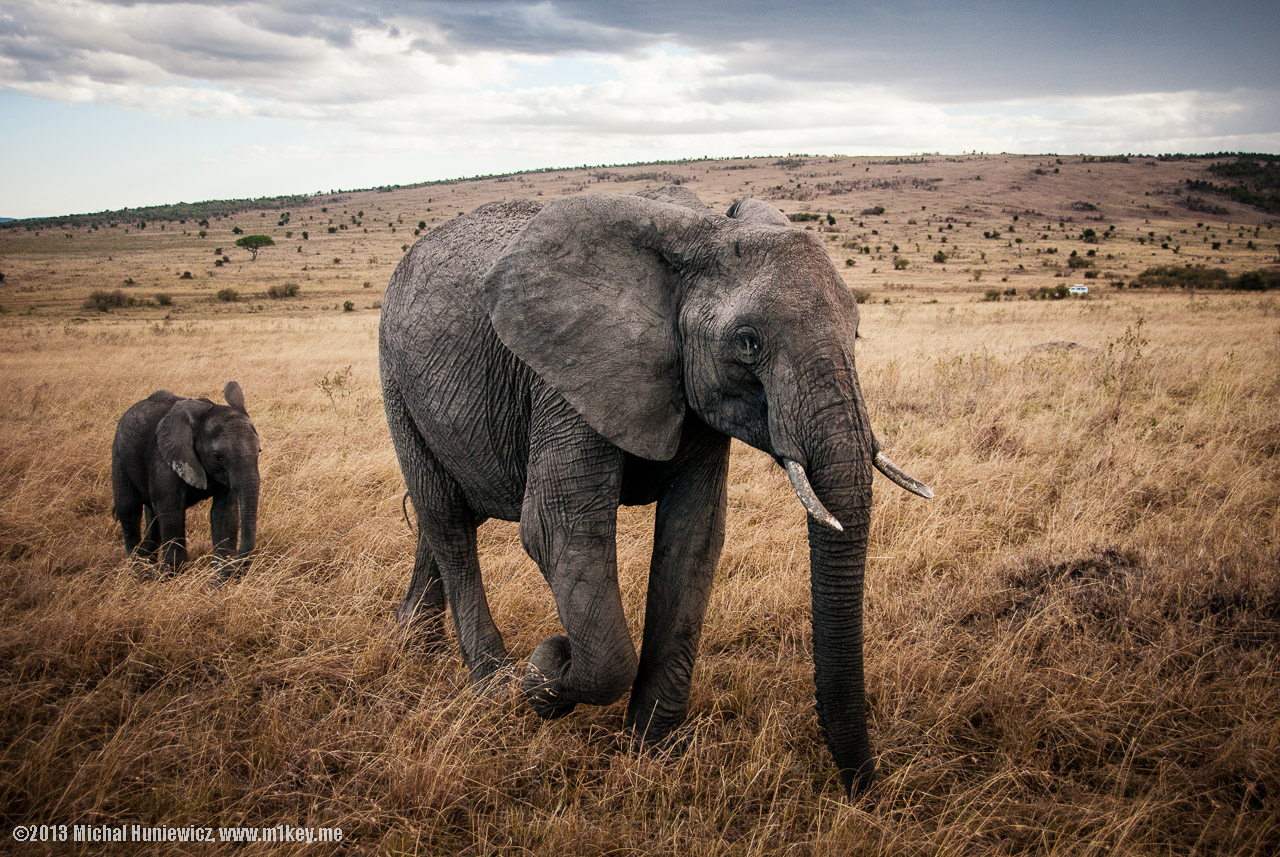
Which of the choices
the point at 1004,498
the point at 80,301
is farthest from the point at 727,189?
the point at 1004,498

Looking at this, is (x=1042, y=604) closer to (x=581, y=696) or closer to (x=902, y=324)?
(x=581, y=696)

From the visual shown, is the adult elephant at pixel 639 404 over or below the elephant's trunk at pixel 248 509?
over

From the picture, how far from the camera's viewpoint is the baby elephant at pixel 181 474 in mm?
5914

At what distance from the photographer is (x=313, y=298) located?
3794 centimetres

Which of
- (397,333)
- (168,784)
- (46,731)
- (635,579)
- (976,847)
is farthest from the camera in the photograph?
(635,579)

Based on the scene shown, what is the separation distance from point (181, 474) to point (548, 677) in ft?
13.2

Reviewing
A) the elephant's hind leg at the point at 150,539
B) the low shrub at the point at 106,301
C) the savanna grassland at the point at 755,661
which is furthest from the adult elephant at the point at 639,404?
the low shrub at the point at 106,301

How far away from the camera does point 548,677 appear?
3.55 m

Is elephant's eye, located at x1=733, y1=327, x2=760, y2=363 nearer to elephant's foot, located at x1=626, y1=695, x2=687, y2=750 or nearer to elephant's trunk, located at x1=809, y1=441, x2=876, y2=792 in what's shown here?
elephant's trunk, located at x1=809, y1=441, x2=876, y2=792

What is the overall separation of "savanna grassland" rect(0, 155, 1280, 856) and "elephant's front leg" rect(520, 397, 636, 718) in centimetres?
44

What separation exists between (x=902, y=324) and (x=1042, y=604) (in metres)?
18.3

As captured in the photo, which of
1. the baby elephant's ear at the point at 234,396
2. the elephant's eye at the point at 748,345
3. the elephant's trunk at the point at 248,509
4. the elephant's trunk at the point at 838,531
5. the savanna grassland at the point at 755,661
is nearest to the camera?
the elephant's trunk at the point at 838,531

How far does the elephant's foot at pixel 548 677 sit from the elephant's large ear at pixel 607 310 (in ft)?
4.11

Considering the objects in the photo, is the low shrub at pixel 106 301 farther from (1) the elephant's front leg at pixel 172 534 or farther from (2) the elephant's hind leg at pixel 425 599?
(2) the elephant's hind leg at pixel 425 599
